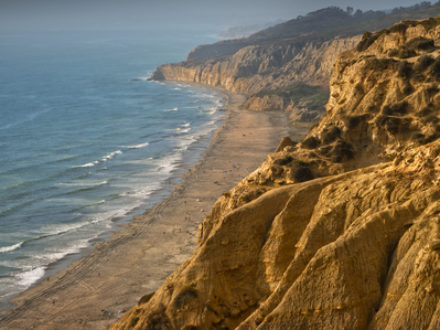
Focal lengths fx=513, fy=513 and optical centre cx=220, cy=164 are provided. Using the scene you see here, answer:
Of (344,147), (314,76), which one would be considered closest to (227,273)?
(344,147)

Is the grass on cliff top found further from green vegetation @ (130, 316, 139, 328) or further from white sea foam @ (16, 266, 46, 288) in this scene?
green vegetation @ (130, 316, 139, 328)

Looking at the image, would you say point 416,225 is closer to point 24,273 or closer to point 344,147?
point 344,147

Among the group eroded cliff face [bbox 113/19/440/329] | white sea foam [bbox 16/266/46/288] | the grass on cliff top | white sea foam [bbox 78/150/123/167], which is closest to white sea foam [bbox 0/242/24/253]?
white sea foam [bbox 16/266/46/288]

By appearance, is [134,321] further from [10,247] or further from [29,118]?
[29,118]

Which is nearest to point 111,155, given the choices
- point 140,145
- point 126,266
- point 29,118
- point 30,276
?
point 140,145

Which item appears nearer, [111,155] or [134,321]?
[134,321]

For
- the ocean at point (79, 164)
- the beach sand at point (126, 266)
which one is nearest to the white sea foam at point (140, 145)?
the ocean at point (79, 164)
